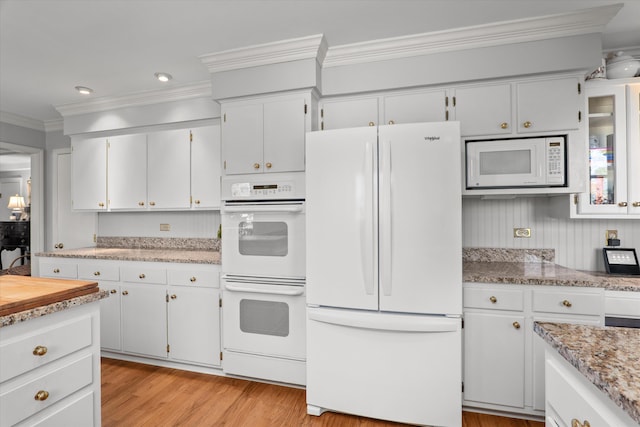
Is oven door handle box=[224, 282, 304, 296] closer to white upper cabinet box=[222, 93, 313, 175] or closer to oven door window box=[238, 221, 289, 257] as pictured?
oven door window box=[238, 221, 289, 257]

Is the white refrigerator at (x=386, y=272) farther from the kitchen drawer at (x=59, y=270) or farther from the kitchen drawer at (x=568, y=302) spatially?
the kitchen drawer at (x=59, y=270)

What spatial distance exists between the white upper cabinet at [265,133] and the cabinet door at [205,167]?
1.66ft

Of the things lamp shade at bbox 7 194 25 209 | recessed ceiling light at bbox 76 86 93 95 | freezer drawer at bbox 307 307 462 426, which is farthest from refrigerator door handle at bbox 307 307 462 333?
lamp shade at bbox 7 194 25 209

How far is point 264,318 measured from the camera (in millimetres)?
2475

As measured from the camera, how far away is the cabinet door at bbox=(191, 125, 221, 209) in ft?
10.1

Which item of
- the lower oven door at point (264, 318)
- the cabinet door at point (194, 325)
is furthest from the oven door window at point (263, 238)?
the cabinet door at point (194, 325)

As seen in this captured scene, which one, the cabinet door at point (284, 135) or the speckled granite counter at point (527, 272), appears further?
the cabinet door at point (284, 135)

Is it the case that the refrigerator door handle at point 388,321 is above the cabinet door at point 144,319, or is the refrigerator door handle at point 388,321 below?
above

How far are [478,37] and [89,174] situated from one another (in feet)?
12.6

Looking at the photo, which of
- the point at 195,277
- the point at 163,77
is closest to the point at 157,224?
the point at 195,277

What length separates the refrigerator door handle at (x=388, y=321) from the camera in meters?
1.88

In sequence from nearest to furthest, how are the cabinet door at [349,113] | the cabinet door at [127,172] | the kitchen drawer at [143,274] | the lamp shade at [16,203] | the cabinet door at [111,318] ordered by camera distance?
1. the cabinet door at [349,113]
2. the kitchen drawer at [143,274]
3. the cabinet door at [111,318]
4. the cabinet door at [127,172]
5. the lamp shade at [16,203]

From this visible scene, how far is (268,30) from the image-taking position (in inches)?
86.4

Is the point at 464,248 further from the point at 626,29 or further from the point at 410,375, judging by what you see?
the point at 626,29
